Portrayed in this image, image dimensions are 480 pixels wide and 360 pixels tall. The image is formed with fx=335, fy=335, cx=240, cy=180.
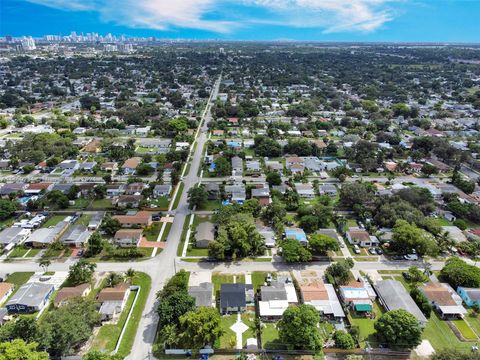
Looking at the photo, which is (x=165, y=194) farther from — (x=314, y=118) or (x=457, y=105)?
(x=457, y=105)

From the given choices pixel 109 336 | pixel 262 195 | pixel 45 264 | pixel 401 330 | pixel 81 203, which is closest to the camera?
pixel 401 330

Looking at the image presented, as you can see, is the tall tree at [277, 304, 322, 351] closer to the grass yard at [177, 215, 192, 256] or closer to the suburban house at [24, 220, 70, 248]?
the grass yard at [177, 215, 192, 256]

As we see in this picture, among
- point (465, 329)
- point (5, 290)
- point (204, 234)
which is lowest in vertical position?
point (465, 329)

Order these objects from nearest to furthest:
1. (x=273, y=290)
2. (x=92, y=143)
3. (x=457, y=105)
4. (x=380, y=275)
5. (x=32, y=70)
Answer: (x=273, y=290) → (x=380, y=275) → (x=92, y=143) → (x=457, y=105) → (x=32, y=70)

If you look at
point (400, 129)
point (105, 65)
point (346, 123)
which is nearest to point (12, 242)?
point (346, 123)

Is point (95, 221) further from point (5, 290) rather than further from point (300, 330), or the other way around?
point (300, 330)

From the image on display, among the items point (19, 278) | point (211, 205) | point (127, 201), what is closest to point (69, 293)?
point (19, 278)

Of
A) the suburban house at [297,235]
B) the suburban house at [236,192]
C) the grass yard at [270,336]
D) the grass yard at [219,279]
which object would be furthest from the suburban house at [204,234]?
the grass yard at [270,336]
